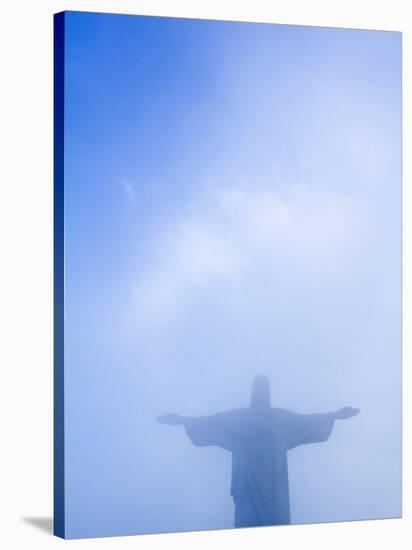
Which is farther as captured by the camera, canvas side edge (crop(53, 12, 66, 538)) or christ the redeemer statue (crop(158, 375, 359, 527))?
christ the redeemer statue (crop(158, 375, 359, 527))

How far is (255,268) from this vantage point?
9469 millimetres

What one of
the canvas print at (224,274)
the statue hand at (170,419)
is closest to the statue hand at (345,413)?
the canvas print at (224,274)

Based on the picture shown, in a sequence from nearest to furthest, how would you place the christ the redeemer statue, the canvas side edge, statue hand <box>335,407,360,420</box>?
the canvas side edge < the christ the redeemer statue < statue hand <box>335,407,360,420</box>

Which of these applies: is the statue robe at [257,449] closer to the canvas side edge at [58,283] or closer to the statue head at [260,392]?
the statue head at [260,392]

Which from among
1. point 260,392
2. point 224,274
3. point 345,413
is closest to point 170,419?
point 260,392

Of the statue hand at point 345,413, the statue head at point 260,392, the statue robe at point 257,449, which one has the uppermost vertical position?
the statue head at point 260,392

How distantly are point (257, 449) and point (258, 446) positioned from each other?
0.06 feet

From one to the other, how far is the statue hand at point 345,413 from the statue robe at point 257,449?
197mm

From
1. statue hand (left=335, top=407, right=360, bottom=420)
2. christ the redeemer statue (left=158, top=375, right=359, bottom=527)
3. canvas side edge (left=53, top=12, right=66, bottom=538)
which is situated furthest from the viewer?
statue hand (left=335, top=407, right=360, bottom=420)

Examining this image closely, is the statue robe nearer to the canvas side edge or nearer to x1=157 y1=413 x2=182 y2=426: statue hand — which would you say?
x1=157 y1=413 x2=182 y2=426: statue hand

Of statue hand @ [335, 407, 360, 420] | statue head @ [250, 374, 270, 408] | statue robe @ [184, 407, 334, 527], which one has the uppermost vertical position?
statue head @ [250, 374, 270, 408]

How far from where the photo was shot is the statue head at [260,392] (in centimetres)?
950

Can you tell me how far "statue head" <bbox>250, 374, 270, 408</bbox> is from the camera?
9500 millimetres

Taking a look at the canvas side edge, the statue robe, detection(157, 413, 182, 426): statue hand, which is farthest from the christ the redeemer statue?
the canvas side edge
